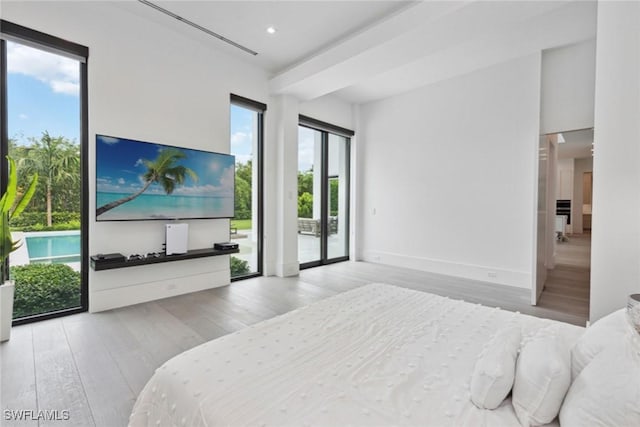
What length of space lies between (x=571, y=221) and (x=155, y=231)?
11.4 m

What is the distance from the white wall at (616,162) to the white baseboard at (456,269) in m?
2.41

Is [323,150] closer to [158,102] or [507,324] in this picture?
[158,102]

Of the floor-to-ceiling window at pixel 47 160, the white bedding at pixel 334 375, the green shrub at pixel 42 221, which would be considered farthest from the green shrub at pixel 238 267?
the white bedding at pixel 334 375

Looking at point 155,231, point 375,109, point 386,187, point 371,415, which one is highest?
point 375,109

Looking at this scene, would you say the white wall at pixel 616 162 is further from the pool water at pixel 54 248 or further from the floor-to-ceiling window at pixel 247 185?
the pool water at pixel 54 248

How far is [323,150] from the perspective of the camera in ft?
19.7

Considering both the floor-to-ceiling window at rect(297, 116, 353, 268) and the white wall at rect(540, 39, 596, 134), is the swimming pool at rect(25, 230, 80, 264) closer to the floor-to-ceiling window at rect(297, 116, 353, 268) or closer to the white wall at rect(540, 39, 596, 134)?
the floor-to-ceiling window at rect(297, 116, 353, 268)

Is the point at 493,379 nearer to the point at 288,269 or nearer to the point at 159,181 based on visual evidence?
the point at 159,181

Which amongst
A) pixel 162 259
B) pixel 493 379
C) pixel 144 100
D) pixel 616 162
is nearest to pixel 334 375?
pixel 493 379

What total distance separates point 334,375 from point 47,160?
364 cm

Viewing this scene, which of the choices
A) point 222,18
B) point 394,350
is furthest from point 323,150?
point 394,350

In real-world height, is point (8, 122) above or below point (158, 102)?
below

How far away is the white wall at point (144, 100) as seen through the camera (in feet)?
10.5

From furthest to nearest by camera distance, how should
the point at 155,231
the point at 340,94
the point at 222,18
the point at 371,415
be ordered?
the point at 340,94 < the point at 155,231 < the point at 222,18 < the point at 371,415
